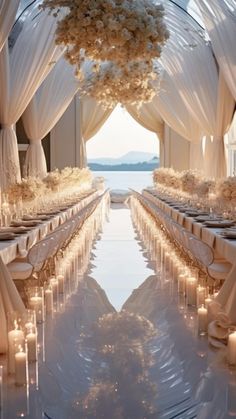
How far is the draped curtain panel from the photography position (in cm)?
927

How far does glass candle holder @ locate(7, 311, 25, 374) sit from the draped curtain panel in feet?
22.9

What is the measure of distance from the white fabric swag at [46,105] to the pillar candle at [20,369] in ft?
37.6

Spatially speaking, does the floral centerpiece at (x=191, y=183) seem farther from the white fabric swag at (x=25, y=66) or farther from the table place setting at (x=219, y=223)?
the white fabric swag at (x=25, y=66)

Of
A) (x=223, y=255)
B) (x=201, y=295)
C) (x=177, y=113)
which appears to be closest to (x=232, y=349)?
(x=201, y=295)

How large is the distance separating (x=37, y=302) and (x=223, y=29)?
6307 millimetres

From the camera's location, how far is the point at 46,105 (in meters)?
15.1

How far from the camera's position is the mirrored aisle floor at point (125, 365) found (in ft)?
11.0

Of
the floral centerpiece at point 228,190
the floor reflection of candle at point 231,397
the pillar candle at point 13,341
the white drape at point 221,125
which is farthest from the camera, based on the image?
the white drape at point 221,125

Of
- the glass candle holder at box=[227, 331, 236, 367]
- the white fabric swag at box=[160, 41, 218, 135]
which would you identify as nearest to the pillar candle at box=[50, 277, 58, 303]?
the glass candle holder at box=[227, 331, 236, 367]

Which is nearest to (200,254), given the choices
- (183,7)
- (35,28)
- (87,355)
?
(87,355)

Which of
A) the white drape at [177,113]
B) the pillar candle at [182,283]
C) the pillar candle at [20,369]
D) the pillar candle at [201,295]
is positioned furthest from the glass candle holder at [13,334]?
the white drape at [177,113]

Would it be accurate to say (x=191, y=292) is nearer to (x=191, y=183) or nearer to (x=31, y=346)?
(x=31, y=346)

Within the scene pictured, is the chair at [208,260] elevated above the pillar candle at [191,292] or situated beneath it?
elevated above

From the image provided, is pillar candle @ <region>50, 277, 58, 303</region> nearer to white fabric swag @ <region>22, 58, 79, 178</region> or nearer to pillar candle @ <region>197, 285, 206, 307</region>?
pillar candle @ <region>197, 285, 206, 307</region>
